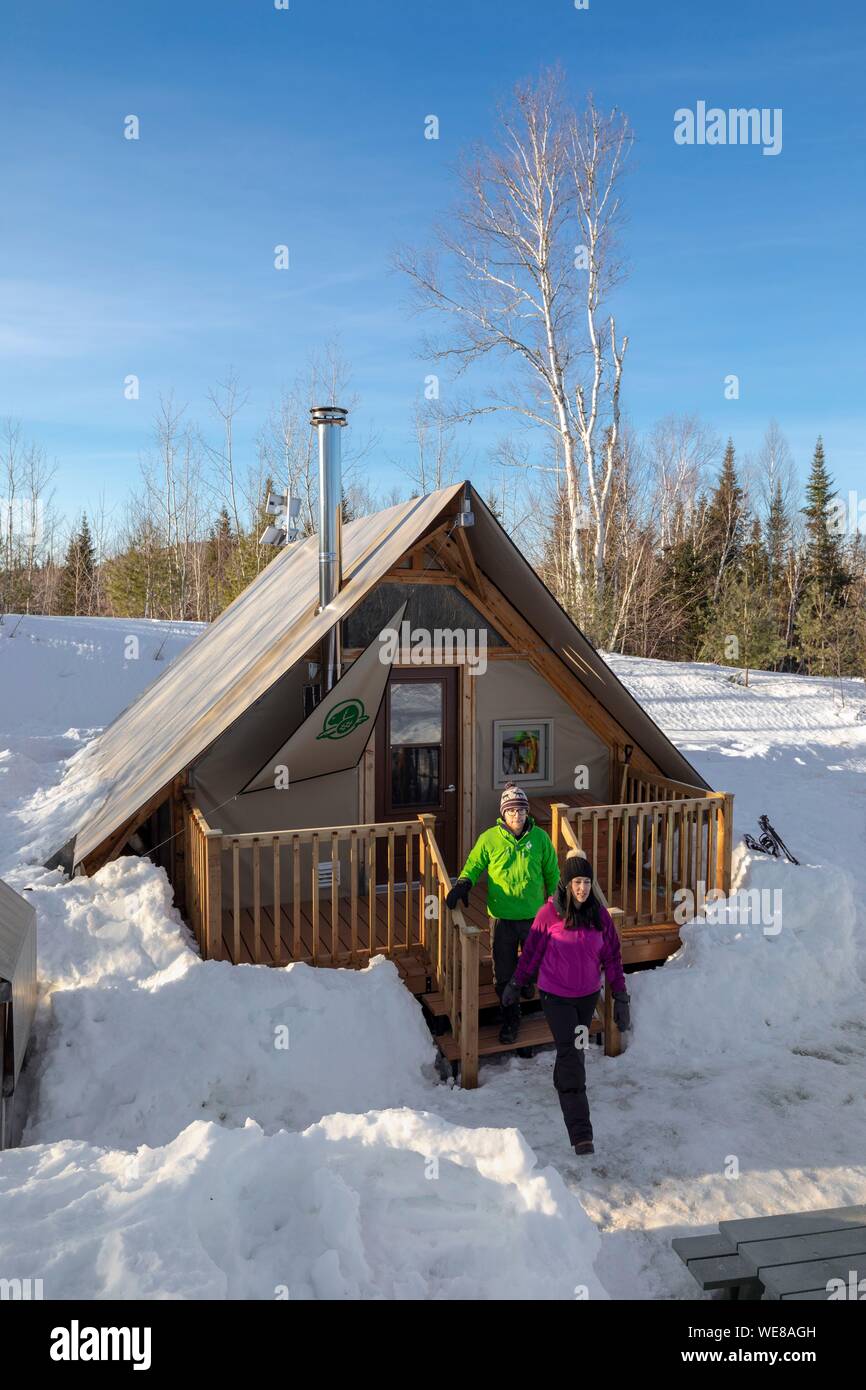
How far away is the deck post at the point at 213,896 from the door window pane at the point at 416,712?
2.31m

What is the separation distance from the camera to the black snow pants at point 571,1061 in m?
4.88

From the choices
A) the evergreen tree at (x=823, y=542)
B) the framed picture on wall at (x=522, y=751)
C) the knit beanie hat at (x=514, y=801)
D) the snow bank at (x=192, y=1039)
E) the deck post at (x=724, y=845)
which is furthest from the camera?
the evergreen tree at (x=823, y=542)

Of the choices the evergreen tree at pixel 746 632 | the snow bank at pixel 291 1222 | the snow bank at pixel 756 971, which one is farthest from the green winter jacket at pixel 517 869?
the evergreen tree at pixel 746 632

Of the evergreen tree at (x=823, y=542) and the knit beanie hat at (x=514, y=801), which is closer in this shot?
the knit beanie hat at (x=514, y=801)

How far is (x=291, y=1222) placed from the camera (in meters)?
3.08

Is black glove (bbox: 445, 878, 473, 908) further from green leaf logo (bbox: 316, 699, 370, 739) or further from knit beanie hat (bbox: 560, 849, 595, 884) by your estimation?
green leaf logo (bbox: 316, 699, 370, 739)

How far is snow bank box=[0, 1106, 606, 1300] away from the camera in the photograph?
2814mm

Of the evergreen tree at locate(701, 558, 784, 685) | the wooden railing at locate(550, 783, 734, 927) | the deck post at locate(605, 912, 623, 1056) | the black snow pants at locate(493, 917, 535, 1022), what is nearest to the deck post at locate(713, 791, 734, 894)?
the wooden railing at locate(550, 783, 734, 927)

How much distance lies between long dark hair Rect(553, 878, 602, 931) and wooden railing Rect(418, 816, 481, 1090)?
2.64ft

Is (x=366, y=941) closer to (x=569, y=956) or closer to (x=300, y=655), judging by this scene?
(x=569, y=956)

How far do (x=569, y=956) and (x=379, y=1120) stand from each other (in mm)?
1442

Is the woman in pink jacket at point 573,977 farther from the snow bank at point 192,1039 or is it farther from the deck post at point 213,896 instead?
the deck post at point 213,896

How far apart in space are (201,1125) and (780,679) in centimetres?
2250

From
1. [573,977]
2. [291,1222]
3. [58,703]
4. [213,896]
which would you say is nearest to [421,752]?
[213,896]
